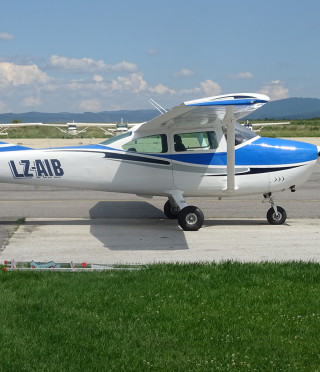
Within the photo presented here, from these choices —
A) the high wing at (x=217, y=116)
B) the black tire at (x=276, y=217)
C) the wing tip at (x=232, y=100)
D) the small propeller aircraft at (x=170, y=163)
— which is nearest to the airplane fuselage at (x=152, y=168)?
the small propeller aircraft at (x=170, y=163)

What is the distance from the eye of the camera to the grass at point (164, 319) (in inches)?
191

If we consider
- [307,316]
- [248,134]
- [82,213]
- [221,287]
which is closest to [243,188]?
[248,134]

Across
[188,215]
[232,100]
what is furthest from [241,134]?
[232,100]

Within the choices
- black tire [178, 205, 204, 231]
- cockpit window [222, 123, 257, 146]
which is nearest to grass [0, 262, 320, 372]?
black tire [178, 205, 204, 231]

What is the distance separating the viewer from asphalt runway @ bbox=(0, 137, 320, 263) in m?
8.91

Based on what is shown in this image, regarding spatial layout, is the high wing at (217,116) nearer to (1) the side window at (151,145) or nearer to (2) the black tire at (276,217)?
(1) the side window at (151,145)

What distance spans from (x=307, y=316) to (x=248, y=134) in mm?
5864

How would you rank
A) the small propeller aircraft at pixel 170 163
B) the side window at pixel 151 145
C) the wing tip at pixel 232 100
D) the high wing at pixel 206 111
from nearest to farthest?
the wing tip at pixel 232 100 < the high wing at pixel 206 111 < the small propeller aircraft at pixel 170 163 < the side window at pixel 151 145

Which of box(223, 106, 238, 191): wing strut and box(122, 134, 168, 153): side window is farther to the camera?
box(122, 134, 168, 153): side window

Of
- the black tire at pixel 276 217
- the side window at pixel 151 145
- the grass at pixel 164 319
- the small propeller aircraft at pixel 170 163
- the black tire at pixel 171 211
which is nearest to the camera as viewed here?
the grass at pixel 164 319

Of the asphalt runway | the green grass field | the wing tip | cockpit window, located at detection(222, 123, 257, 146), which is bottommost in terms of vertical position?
the green grass field

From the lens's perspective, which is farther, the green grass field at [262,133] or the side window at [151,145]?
the green grass field at [262,133]

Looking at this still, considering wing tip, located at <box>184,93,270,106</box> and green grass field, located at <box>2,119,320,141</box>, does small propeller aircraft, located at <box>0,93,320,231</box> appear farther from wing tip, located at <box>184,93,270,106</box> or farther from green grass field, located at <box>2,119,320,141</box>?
green grass field, located at <box>2,119,320,141</box>

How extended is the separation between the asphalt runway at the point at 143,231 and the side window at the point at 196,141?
1466 millimetres
